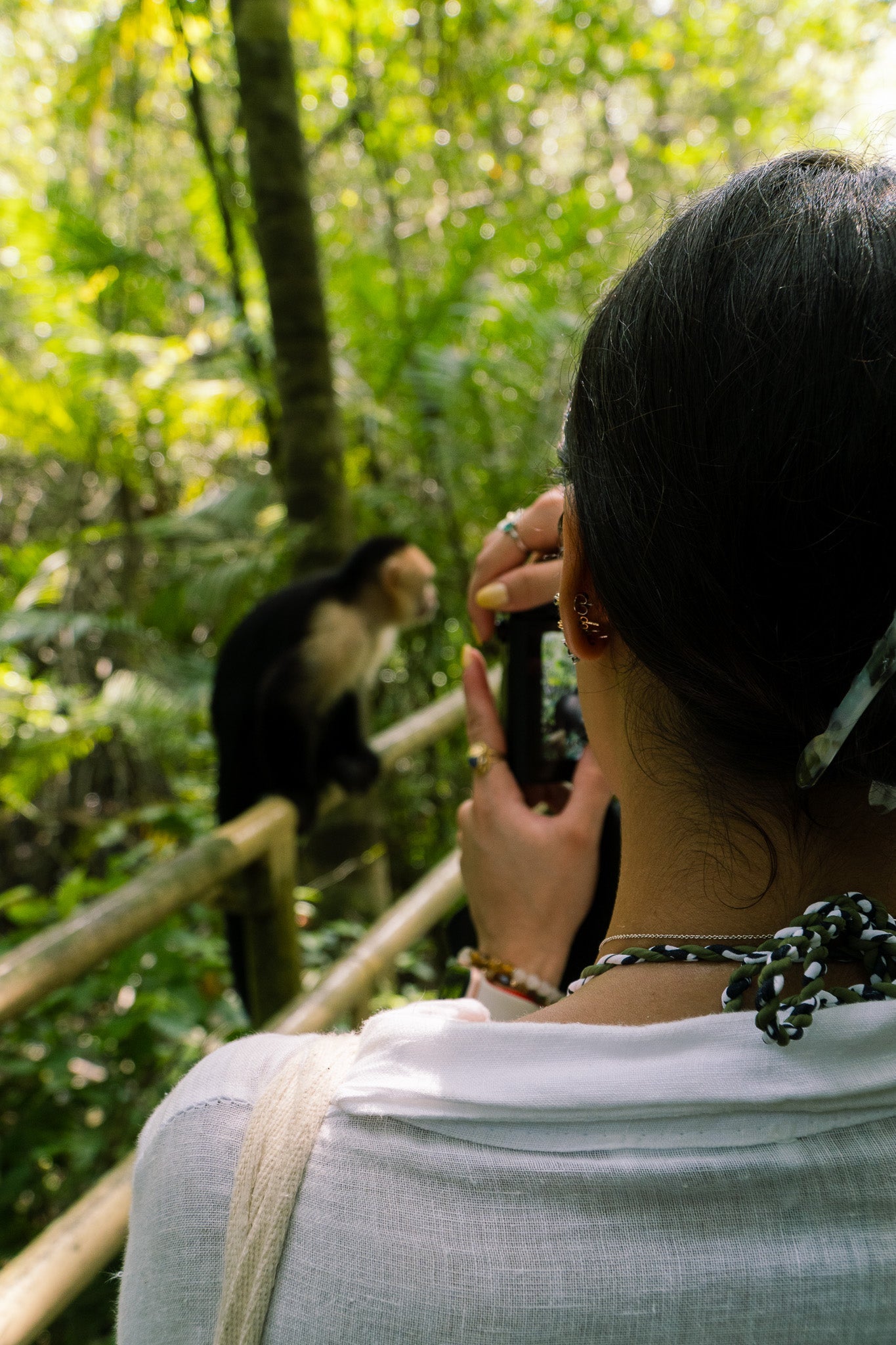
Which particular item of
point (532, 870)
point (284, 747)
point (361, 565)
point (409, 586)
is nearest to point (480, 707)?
point (532, 870)

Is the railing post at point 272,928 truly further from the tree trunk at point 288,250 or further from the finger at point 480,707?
the tree trunk at point 288,250

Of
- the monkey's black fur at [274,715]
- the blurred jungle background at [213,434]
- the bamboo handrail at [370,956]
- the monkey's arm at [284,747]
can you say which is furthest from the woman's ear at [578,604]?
the monkey's arm at [284,747]

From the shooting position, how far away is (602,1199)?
1.15 ft

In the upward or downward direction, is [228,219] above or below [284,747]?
above

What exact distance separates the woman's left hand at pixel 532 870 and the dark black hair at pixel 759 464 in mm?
300

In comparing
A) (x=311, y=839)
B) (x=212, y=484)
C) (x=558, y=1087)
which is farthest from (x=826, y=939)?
(x=212, y=484)

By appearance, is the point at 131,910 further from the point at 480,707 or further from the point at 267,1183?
the point at 267,1183

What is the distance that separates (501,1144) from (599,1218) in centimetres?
4

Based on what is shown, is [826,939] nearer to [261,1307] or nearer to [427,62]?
[261,1307]

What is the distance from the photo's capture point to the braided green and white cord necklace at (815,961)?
1.18 ft

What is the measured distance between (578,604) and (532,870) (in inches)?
12.7

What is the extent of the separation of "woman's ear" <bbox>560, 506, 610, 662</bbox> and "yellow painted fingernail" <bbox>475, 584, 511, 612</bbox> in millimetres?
297

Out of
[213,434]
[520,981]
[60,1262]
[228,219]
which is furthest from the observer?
[213,434]

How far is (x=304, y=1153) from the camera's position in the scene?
1.28 ft
